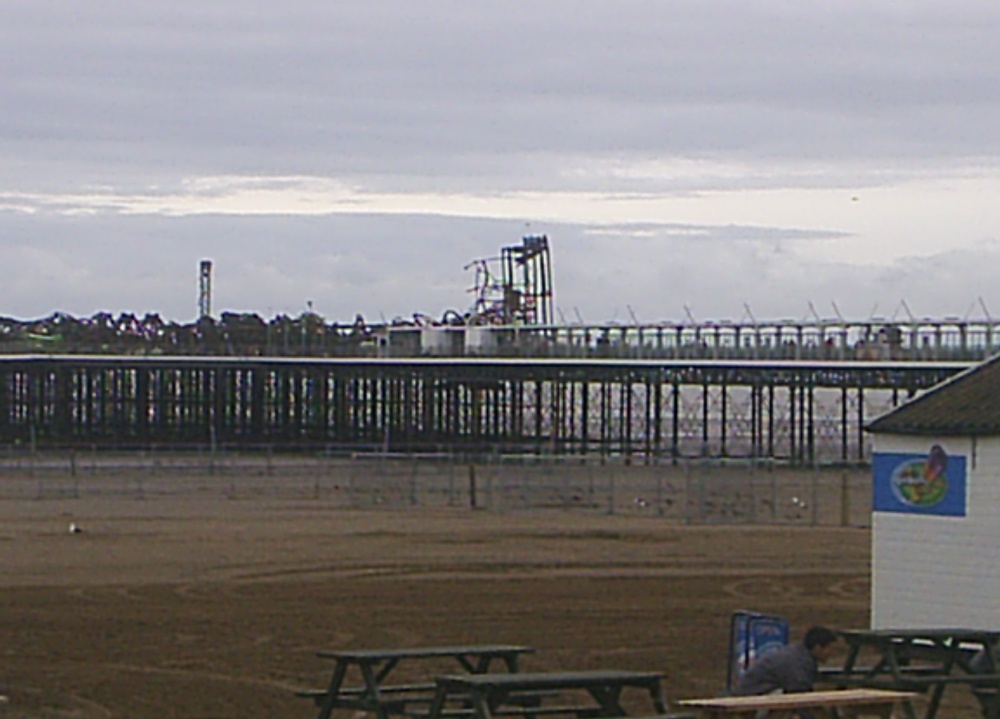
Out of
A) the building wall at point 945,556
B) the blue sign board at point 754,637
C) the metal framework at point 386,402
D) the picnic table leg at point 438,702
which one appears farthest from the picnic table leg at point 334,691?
the metal framework at point 386,402

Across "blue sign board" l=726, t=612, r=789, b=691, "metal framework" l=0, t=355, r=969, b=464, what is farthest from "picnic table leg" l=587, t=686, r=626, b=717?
"metal framework" l=0, t=355, r=969, b=464

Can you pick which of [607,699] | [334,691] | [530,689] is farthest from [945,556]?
[530,689]

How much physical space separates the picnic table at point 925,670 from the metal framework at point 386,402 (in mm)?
70234

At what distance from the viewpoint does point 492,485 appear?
200 feet

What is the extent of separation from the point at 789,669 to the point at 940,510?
7469mm

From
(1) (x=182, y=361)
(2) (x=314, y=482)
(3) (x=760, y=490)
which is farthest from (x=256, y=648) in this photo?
(1) (x=182, y=361)

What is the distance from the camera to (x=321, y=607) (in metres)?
29.2

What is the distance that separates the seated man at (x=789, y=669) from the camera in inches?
623

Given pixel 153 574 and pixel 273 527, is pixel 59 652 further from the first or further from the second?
pixel 273 527

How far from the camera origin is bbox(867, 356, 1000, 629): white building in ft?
72.9

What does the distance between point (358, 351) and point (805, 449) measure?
26370 millimetres

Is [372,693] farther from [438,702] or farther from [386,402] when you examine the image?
[386,402]

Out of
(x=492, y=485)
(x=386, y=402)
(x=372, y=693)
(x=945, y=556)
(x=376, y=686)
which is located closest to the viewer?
(x=372, y=693)

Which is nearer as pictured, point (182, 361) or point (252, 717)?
point (252, 717)
